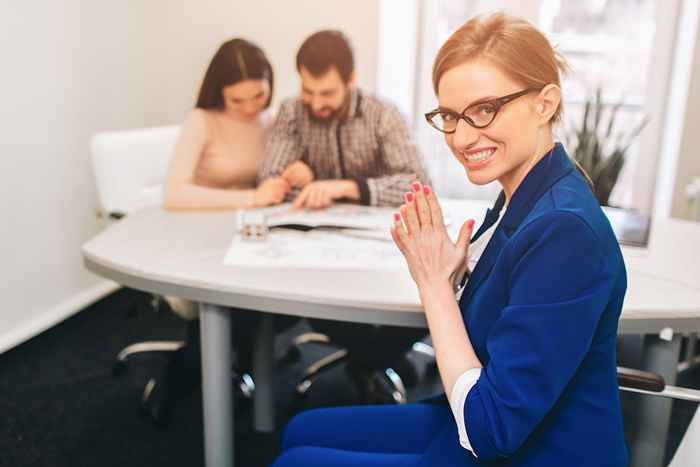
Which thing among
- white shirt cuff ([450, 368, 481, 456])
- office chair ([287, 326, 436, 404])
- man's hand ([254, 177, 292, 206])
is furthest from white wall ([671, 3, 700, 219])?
white shirt cuff ([450, 368, 481, 456])

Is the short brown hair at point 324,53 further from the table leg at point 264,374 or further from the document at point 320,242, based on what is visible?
the table leg at point 264,374

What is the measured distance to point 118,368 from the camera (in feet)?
7.98

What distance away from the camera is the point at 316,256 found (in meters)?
1.51

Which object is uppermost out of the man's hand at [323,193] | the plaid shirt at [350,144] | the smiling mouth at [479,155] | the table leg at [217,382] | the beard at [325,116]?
the smiling mouth at [479,155]

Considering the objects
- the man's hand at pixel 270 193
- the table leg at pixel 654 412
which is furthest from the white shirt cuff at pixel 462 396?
the man's hand at pixel 270 193

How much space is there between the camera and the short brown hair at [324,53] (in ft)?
6.57

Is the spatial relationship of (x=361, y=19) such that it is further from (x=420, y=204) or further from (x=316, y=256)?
(x=420, y=204)

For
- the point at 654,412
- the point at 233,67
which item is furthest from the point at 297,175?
the point at 654,412

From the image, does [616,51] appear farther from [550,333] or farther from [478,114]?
[550,333]

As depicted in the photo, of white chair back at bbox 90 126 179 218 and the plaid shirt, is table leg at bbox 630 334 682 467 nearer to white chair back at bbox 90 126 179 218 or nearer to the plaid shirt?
the plaid shirt

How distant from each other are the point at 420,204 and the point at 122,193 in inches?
63.2

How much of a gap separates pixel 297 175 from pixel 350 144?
21 centimetres

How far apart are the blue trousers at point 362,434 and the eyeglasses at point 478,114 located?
49 centimetres

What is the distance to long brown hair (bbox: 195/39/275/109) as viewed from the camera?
2.03 metres
